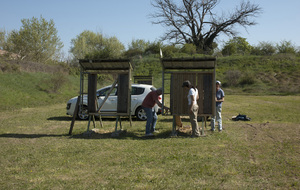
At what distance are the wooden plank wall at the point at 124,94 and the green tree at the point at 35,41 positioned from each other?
1491 inches

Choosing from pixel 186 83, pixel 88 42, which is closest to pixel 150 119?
pixel 186 83

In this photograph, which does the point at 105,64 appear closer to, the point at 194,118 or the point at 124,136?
the point at 124,136

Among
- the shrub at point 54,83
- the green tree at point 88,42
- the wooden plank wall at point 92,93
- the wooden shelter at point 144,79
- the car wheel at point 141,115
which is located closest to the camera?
the wooden plank wall at point 92,93

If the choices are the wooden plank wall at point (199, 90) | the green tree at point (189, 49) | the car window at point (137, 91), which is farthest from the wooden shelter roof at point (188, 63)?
the green tree at point (189, 49)

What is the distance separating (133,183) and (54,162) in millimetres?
2231

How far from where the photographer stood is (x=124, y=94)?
1056 cm

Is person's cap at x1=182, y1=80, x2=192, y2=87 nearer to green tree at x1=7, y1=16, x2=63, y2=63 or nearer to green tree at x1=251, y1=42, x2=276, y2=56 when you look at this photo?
green tree at x1=7, y1=16, x2=63, y2=63

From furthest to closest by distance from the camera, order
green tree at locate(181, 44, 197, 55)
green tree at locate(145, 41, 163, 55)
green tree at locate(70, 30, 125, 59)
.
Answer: green tree at locate(70, 30, 125, 59)
green tree at locate(145, 41, 163, 55)
green tree at locate(181, 44, 197, 55)

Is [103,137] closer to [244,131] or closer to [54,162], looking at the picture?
[54,162]

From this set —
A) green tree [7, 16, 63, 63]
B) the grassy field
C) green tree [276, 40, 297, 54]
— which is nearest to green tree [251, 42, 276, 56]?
green tree [276, 40, 297, 54]

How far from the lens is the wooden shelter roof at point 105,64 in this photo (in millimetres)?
10195

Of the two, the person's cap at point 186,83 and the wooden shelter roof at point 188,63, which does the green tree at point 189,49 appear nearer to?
the wooden shelter roof at point 188,63

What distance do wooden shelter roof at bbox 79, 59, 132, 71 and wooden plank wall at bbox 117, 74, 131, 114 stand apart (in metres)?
0.39

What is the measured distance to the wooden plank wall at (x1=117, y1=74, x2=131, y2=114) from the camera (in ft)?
34.4
